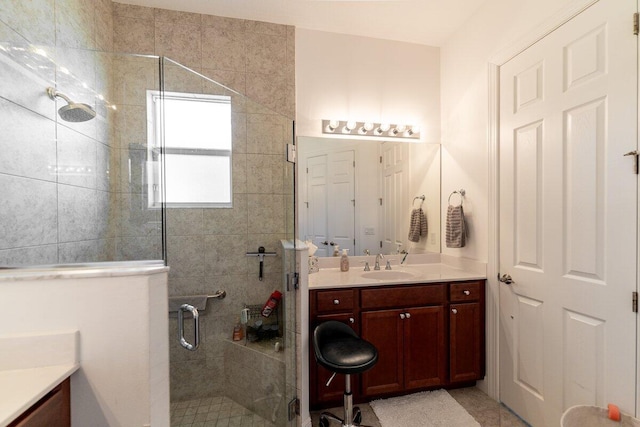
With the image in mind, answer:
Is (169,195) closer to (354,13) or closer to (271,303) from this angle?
(271,303)

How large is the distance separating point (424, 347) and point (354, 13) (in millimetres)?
2636

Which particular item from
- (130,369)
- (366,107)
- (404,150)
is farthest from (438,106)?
(130,369)

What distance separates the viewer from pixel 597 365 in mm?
1308

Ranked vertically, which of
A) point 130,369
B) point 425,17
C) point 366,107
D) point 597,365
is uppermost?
point 425,17

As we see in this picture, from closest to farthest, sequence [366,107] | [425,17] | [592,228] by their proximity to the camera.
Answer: [592,228] < [425,17] < [366,107]

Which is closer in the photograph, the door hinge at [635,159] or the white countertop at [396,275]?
the door hinge at [635,159]

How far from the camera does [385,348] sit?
1.85 meters

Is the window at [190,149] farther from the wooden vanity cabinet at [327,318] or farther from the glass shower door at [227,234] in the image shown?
the wooden vanity cabinet at [327,318]

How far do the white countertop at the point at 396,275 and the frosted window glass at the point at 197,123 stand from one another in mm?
1262

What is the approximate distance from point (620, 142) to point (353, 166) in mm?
1625

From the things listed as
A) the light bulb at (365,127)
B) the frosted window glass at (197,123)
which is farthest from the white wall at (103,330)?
the light bulb at (365,127)

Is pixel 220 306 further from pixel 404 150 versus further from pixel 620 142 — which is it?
pixel 620 142

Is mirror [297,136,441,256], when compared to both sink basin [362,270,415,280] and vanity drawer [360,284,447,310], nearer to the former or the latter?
sink basin [362,270,415,280]

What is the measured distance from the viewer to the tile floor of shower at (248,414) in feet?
5.11
